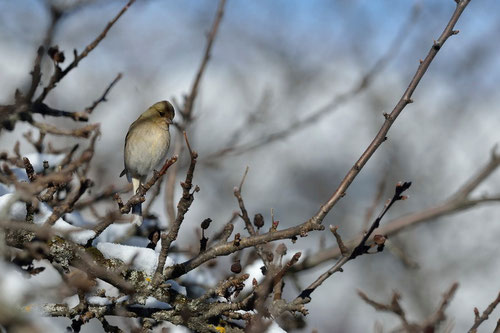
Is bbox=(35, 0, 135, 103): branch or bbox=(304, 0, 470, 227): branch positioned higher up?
bbox=(35, 0, 135, 103): branch

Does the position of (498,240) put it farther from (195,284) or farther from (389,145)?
(195,284)

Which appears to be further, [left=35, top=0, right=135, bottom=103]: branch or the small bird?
the small bird

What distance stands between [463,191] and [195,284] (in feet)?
4.75

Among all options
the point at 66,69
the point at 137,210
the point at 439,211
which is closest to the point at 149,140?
the point at 137,210

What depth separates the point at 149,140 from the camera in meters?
3.85

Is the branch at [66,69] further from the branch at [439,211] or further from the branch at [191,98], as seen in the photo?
the branch at [439,211]

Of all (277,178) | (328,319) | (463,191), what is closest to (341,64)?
(277,178)

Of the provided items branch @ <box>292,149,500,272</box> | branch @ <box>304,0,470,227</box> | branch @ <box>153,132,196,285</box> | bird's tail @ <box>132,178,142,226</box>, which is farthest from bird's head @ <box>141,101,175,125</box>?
branch @ <box>304,0,470,227</box>

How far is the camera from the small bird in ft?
12.6

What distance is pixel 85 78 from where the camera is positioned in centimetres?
1961

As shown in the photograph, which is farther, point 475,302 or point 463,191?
point 475,302

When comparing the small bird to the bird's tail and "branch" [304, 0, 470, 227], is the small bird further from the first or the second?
"branch" [304, 0, 470, 227]

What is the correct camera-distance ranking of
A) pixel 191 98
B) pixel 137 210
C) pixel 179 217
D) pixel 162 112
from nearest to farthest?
pixel 179 217, pixel 137 210, pixel 191 98, pixel 162 112

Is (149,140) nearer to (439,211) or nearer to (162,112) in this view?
(162,112)
